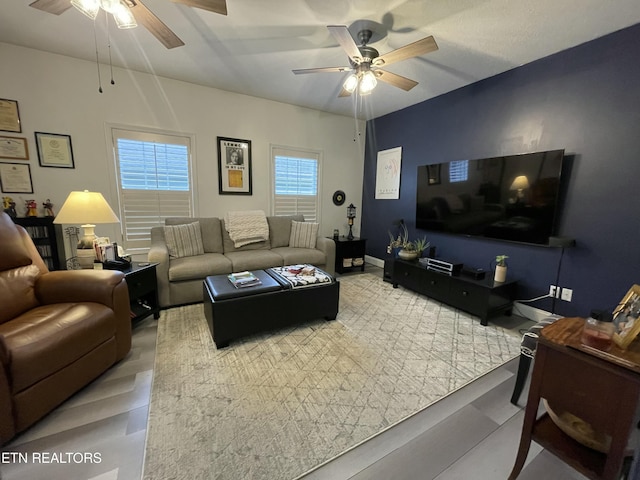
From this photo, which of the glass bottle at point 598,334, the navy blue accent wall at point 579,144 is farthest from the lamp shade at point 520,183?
the glass bottle at point 598,334

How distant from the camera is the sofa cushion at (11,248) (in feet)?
5.80

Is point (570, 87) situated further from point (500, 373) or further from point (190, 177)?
point (190, 177)

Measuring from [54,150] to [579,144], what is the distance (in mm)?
5312

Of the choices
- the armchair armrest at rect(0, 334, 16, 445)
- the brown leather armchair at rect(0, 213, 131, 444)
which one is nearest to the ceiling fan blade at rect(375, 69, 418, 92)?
the brown leather armchair at rect(0, 213, 131, 444)

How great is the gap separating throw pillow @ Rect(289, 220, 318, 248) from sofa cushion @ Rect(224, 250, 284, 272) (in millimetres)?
486

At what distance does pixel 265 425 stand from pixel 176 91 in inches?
151

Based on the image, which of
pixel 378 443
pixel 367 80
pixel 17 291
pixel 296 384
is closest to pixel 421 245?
pixel 367 80

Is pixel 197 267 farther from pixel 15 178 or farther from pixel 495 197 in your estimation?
pixel 495 197

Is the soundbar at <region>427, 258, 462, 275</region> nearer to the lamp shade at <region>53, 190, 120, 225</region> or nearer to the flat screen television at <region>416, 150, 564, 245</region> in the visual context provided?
the flat screen television at <region>416, 150, 564, 245</region>

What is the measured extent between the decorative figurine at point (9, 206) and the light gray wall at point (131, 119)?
0.09m

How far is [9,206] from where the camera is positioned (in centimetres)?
268

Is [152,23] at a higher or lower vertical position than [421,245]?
higher

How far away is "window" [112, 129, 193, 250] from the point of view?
10.6 ft

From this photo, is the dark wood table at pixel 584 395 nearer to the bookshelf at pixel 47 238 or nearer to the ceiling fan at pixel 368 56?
the ceiling fan at pixel 368 56
